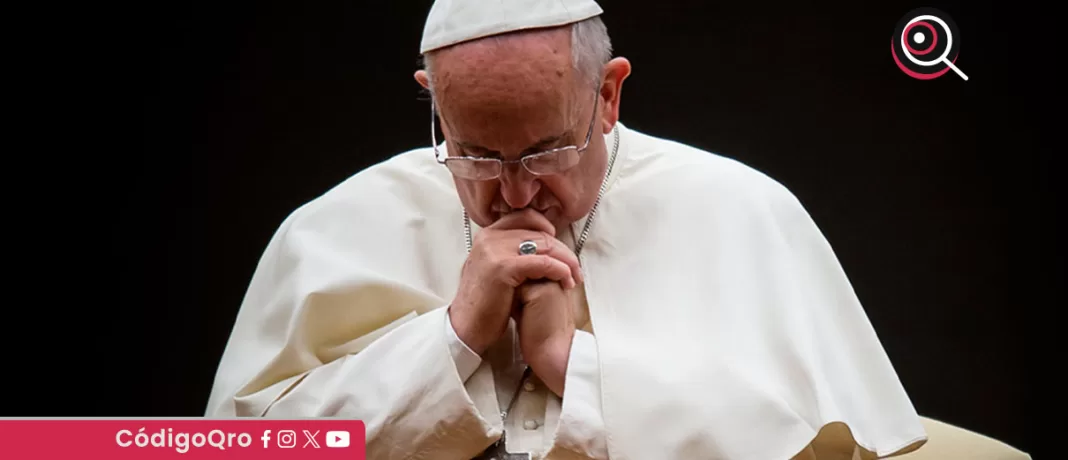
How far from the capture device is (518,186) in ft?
11.0

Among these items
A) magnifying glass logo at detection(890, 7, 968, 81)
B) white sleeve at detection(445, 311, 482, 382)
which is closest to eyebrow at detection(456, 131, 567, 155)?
white sleeve at detection(445, 311, 482, 382)

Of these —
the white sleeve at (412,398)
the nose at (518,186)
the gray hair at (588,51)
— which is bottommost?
the white sleeve at (412,398)

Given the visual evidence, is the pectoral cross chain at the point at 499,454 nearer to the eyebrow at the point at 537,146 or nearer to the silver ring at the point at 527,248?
the silver ring at the point at 527,248

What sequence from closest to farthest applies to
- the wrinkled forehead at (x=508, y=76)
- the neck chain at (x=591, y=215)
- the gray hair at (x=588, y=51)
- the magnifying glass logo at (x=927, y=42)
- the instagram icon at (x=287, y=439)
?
the wrinkled forehead at (x=508, y=76)
the gray hair at (x=588, y=51)
the instagram icon at (x=287, y=439)
the neck chain at (x=591, y=215)
the magnifying glass logo at (x=927, y=42)

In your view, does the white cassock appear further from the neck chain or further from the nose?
the nose

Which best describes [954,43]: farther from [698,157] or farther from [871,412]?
[871,412]

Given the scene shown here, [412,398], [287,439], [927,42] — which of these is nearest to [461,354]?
[412,398]

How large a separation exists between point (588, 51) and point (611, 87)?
133 millimetres

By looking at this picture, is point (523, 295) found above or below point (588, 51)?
below

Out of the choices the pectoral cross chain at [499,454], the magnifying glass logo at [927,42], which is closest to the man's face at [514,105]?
the pectoral cross chain at [499,454]

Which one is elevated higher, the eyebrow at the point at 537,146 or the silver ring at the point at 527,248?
the eyebrow at the point at 537,146

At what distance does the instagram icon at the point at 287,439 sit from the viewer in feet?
11.4

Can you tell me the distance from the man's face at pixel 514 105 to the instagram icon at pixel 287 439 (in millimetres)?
593

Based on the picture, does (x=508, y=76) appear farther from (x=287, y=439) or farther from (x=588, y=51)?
(x=287, y=439)
